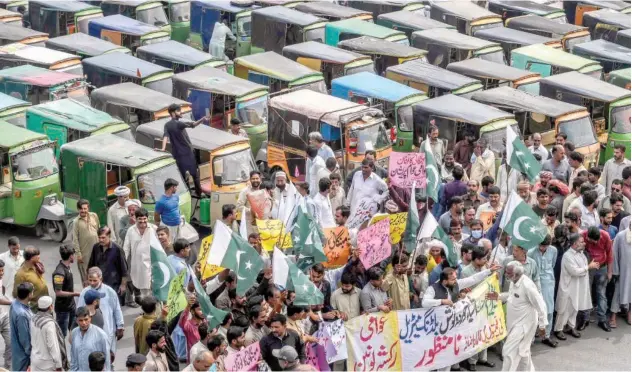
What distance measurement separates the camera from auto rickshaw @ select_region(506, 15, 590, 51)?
101ft

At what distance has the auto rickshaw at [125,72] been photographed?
26375 millimetres

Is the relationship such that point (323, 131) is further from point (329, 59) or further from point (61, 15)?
point (61, 15)

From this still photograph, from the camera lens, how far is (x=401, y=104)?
79.4 ft

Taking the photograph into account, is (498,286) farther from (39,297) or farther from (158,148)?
(158,148)

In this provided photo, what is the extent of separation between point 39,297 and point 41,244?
5.13 metres

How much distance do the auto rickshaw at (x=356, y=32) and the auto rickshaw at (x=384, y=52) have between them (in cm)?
92

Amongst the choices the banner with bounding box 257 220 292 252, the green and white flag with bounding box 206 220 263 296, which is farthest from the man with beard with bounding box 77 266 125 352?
the banner with bounding box 257 220 292 252

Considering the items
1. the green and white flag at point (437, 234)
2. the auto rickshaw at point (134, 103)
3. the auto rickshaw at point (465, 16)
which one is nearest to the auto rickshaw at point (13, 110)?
the auto rickshaw at point (134, 103)

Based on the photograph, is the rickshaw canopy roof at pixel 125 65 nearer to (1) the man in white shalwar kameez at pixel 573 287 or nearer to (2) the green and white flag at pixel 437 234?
(2) the green and white flag at pixel 437 234

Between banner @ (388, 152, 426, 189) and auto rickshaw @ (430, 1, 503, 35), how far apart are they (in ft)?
41.9

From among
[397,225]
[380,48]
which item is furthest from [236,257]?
[380,48]

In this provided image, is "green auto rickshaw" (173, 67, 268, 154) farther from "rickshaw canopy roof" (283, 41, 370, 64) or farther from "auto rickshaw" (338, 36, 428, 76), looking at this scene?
"auto rickshaw" (338, 36, 428, 76)

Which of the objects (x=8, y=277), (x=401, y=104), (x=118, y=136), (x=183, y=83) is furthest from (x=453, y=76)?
(x=8, y=277)

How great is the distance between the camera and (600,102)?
82.9 ft
